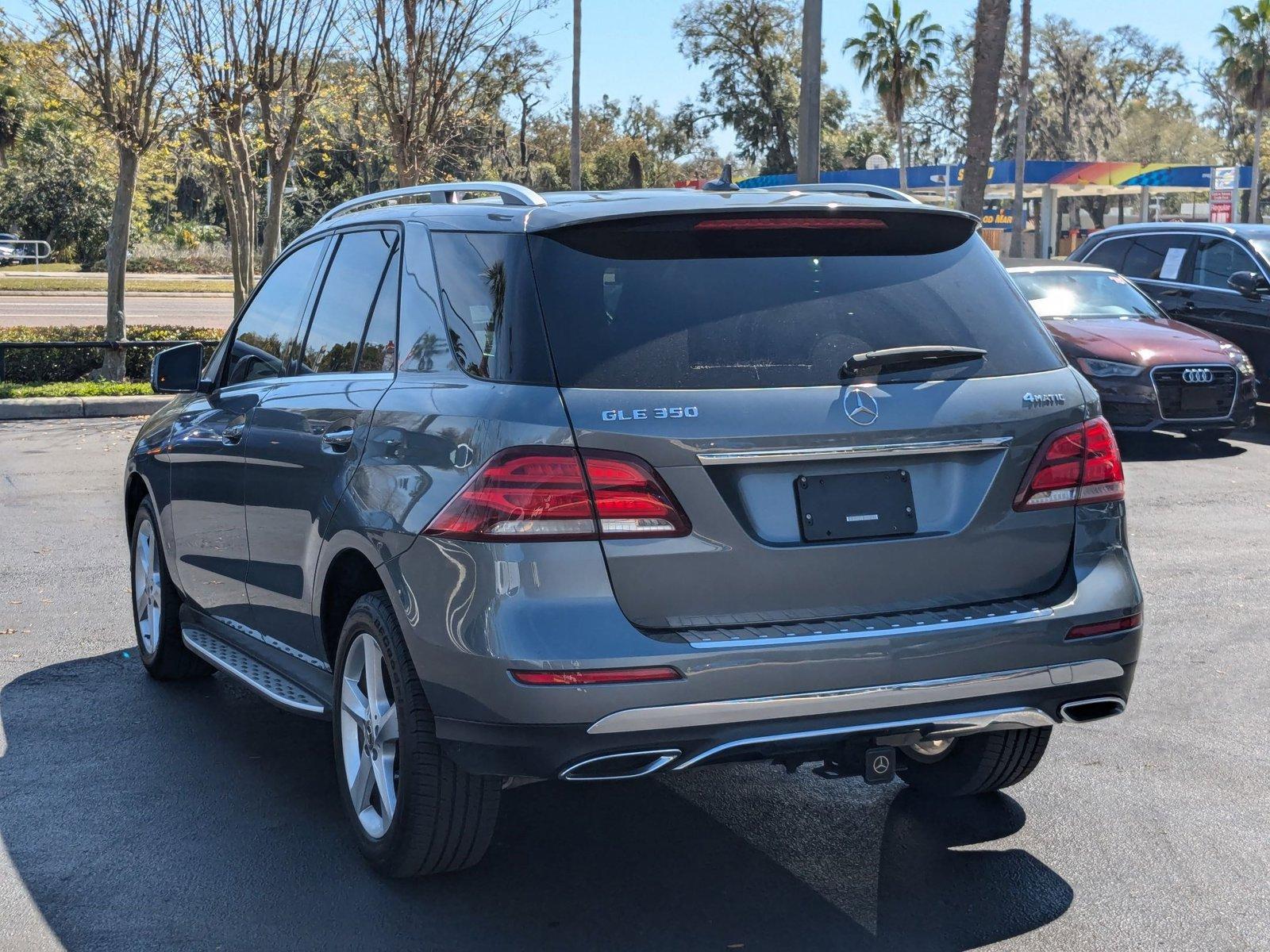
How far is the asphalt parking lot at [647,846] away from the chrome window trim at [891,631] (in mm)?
776

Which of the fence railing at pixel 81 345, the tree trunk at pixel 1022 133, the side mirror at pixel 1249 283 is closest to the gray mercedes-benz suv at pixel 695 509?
the side mirror at pixel 1249 283

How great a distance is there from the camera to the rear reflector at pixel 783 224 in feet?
12.5

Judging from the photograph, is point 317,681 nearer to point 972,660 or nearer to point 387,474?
point 387,474

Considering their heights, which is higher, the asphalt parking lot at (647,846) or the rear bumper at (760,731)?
the rear bumper at (760,731)

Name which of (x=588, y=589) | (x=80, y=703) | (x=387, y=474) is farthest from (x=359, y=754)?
(x=80, y=703)

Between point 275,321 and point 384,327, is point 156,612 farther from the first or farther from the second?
point 384,327

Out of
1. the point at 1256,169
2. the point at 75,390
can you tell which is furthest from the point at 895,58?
the point at 75,390

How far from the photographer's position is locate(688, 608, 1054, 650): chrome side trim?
3.48 m

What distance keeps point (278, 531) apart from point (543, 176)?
6609cm

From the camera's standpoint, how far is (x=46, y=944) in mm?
3705

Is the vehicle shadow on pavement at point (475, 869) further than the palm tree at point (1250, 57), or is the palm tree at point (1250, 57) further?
the palm tree at point (1250, 57)

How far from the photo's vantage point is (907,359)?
3785mm

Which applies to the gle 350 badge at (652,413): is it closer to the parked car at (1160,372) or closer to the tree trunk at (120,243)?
the parked car at (1160,372)

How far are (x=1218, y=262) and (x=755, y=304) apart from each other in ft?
42.3
